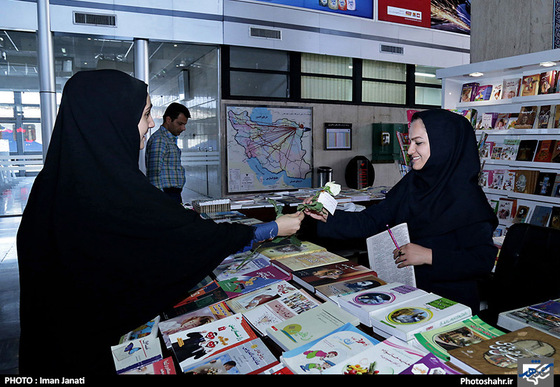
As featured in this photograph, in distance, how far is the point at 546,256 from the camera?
75.7 inches

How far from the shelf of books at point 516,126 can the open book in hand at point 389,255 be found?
7.78 feet

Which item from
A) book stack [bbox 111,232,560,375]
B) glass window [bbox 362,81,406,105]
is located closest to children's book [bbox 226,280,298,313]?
book stack [bbox 111,232,560,375]

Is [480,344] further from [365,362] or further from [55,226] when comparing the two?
[55,226]

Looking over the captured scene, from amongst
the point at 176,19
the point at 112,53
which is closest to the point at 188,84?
the point at 112,53

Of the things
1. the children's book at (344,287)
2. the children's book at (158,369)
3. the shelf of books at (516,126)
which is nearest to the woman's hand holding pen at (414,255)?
the children's book at (344,287)

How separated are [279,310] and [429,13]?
9.18 metres

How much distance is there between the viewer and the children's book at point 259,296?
1.48m

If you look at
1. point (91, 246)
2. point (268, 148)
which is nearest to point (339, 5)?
point (268, 148)

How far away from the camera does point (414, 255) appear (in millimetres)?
1848

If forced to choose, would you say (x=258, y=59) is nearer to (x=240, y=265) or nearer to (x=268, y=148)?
(x=268, y=148)

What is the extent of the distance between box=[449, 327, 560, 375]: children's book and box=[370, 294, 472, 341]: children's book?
0.44 ft

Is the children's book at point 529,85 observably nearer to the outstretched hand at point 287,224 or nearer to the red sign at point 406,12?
the outstretched hand at point 287,224

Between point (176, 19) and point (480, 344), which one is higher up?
point (176, 19)

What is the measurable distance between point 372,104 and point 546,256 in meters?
7.23
